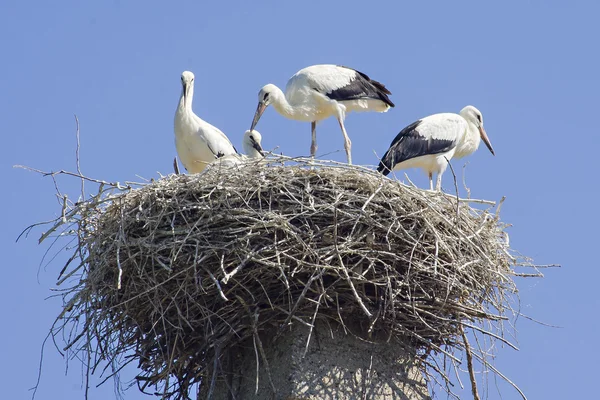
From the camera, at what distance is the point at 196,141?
10.4 metres

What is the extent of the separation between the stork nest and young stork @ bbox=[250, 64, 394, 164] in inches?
119

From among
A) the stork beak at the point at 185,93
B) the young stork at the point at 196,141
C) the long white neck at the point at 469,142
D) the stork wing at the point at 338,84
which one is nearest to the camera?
the young stork at the point at 196,141

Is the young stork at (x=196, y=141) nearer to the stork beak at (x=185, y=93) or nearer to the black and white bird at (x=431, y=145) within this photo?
the stork beak at (x=185, y=93)

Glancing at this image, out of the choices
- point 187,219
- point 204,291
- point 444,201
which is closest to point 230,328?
point 204,291

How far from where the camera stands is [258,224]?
24.0 feet

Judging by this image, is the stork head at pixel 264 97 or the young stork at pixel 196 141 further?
the stork head at pixel 264 97

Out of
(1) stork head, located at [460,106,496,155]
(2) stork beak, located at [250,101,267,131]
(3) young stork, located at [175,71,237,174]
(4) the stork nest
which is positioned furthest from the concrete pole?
(1) stork head, located at [460,106,496,155]

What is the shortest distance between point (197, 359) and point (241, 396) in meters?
0.47

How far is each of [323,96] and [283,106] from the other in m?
0.42

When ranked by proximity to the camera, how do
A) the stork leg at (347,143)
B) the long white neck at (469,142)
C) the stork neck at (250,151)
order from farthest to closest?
the long white neck at (469,142) → the stork leg at (347,143) → the stork neck at (250,151)

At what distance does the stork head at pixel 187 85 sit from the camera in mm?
10742

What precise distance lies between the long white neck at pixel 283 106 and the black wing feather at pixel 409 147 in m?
0.96

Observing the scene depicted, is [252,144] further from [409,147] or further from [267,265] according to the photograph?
[267,265]

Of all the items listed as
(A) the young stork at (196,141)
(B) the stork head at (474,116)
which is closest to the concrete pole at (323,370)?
(A) the young stork at (196,141)
